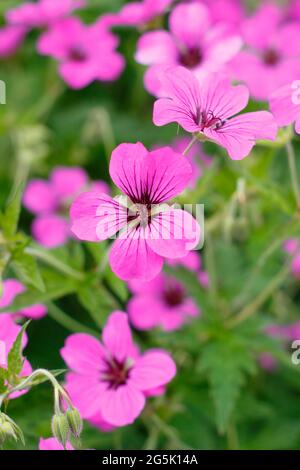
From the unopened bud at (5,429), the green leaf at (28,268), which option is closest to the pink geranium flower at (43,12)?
the green leaf at (28,268)

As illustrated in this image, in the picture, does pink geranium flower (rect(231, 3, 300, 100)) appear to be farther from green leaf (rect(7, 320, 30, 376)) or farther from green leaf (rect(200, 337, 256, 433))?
green leaf (rect(7, 320, 30, 376))

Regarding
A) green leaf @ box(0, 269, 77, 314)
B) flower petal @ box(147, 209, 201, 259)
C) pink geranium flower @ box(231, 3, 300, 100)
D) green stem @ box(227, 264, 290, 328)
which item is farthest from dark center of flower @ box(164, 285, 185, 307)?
flower petal @ box(147, 209, 201, 259)

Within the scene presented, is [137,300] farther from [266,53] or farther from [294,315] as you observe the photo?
[266,53]

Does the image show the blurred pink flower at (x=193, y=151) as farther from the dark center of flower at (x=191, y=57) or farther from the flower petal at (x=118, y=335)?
the flower petal at (x=118, y=335)

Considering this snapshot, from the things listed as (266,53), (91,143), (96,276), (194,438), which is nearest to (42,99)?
(91,143)

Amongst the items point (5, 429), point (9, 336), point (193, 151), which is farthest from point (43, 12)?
point (5, 429)
